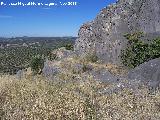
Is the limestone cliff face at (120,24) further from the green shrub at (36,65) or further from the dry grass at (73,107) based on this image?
the dry grass at (73,107)

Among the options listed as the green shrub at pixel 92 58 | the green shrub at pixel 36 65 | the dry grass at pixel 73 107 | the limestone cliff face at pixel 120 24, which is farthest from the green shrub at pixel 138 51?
the dry grass at pixel 73 107

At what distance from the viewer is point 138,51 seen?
73.3 feet

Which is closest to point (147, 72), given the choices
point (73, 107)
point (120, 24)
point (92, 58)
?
point (92, 58)

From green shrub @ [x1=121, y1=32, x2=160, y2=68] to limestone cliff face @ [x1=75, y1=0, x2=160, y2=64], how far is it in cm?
77

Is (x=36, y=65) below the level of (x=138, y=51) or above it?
below

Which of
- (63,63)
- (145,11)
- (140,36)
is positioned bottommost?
(63,63)

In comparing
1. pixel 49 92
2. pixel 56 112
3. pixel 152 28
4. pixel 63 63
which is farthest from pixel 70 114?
pixel 152 28

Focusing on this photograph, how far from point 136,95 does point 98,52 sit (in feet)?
56.8

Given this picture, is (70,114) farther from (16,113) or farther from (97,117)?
(16,113)

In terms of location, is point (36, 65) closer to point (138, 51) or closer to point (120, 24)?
Answer: point (120, 24)

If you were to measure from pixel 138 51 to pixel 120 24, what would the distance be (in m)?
3.71

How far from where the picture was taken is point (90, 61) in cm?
2412

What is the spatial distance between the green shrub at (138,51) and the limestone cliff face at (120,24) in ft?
2.51

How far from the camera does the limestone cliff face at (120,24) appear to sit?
81.0ft
